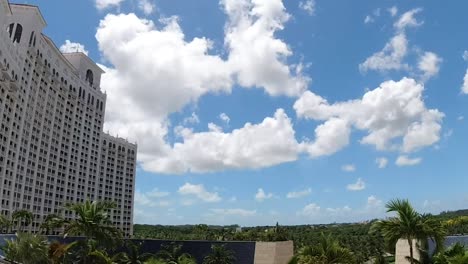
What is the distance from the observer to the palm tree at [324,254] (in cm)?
1884

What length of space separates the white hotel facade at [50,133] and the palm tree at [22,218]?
2.60 metres

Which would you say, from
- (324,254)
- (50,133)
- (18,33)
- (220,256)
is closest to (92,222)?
(324,254)

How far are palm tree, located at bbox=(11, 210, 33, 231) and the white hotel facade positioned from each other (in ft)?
8.54

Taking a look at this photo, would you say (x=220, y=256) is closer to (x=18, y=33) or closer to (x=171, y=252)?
(x=171, y=252)

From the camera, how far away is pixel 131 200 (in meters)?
128

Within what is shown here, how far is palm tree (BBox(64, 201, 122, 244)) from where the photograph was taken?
26234 millimetres

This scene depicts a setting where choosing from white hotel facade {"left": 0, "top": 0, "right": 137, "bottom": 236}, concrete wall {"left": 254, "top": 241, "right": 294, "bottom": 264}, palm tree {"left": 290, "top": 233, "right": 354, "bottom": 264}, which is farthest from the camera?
white hotel facade {"left": 0, "top": 0, "right": 137, "bottom": 236}

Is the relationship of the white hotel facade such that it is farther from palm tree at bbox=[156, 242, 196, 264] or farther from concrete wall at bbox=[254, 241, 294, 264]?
concrete wall at bbox=[254, 241, 294, 264]

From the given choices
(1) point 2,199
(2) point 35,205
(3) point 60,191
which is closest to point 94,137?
(3) point 60,191

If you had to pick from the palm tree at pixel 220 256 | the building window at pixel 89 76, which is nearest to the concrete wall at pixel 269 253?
the palm tree at pixel 220 256

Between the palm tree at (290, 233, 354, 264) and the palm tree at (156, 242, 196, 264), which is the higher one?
the palm tree at (290, 233, 354, 264)

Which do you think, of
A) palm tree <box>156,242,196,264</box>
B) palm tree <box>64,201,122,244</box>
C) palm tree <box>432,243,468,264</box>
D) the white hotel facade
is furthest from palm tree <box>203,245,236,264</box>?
palm tree <box>432,243,468,264</box>

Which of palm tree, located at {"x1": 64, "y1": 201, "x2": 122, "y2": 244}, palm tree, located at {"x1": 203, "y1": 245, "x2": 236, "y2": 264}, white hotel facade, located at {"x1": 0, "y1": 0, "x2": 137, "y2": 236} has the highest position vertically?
white hotel facade, located at {"x1": 0, "y1": 0, "x2": 137, "y2": 236}

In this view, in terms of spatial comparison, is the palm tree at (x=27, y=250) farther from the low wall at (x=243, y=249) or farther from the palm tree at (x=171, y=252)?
the palm tree at (x=171, y=252)
